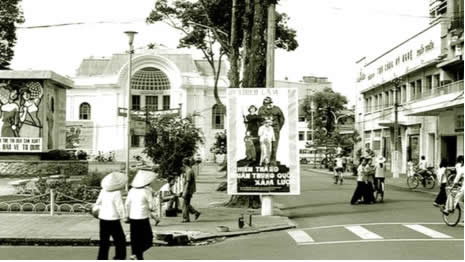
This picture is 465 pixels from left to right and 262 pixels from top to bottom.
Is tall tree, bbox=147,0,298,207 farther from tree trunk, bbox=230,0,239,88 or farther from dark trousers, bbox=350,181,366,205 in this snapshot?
dark trousers, bbox=350,181,366,205

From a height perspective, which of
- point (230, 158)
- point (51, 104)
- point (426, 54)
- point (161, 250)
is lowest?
point (161, 250)

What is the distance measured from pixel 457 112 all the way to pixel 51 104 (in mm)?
21118

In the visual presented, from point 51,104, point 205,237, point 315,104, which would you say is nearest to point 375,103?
point 315,104

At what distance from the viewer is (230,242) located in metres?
13.9

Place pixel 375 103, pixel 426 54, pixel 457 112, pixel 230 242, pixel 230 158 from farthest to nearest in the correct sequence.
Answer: pixel 375 103
pixel 426 54
pixel 457 112
pixel 230 158
pixel 230 242

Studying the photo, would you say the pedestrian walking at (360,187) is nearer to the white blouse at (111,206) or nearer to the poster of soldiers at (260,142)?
the poster of soldiers at (260,142)

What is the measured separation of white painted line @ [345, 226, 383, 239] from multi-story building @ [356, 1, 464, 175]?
19.0 metres

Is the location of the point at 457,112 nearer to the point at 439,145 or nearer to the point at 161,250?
the point at 439,145

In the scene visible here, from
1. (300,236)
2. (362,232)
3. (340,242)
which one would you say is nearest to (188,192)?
(300,236)

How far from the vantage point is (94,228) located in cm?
1521

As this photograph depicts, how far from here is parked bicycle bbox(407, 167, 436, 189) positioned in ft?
106

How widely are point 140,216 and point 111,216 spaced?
0.55 meters

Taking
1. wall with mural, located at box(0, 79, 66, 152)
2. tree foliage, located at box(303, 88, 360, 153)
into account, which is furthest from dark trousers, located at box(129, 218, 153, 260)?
tree foliage, located at box(303, 88, 360, 153)

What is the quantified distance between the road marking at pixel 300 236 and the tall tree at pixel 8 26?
1254 inches
